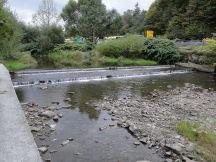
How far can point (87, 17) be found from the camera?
31.9m

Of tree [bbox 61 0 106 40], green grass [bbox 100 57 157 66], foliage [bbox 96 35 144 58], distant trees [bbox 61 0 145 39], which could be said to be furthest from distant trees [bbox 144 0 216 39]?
green grass [bbox 100 57 157 66]

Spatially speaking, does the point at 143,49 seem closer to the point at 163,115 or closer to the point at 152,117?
the point at 163,115

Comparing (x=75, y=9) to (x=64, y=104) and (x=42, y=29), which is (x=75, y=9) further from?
(x=64, y=104)

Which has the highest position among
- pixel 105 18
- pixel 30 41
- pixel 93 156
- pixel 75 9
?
pixel 75 9

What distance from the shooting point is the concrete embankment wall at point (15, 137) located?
9.46 feet

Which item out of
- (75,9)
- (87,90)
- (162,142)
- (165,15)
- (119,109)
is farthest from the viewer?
(75,9)

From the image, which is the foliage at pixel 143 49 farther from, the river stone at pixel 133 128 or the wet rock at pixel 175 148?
the wet rock at pixel 175 148

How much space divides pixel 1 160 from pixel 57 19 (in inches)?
1371

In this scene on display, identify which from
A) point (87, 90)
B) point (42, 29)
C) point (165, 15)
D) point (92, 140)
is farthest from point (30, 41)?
point (92, 140)

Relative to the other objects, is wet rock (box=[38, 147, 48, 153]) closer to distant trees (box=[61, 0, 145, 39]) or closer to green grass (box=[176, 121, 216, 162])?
green grass (box=[176, 121, 216, 162])

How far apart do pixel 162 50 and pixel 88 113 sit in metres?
16.0

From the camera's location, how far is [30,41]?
31094 mm

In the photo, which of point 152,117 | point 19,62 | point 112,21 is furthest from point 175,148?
point 112,21

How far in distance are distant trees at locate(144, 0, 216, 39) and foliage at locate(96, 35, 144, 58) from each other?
8757 mm
